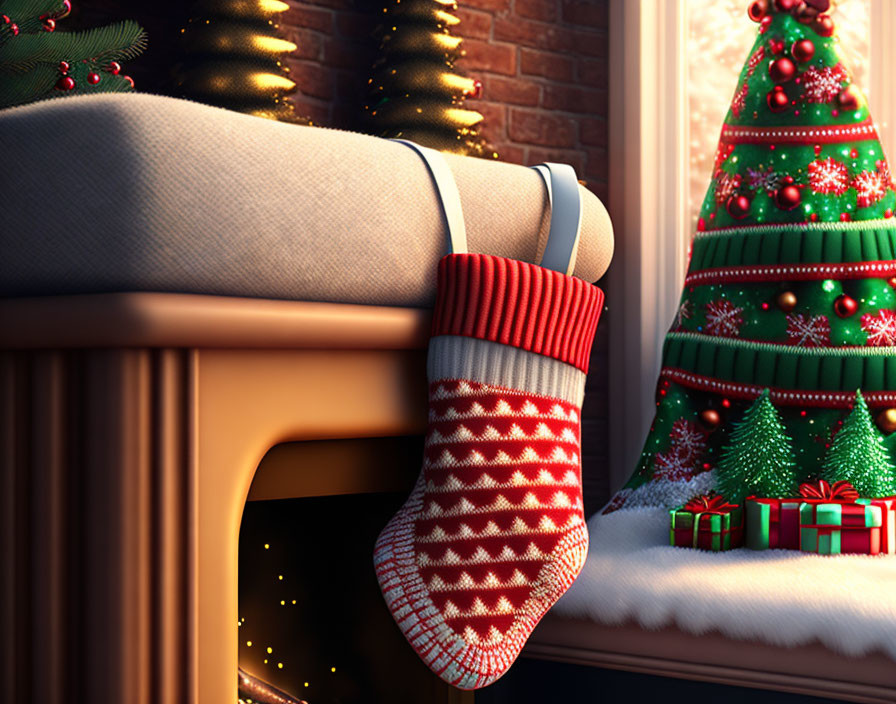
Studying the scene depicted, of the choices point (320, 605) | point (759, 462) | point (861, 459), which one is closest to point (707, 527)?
point (759, 462)

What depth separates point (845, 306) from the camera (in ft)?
4.03

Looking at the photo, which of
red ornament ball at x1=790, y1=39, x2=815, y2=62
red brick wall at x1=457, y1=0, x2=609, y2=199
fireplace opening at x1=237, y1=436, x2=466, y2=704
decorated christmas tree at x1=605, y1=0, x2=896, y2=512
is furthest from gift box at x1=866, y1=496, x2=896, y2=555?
red brick wall at x1=457, y1=0, x2=609, y2=199

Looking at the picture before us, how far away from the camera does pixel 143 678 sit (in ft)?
1.82

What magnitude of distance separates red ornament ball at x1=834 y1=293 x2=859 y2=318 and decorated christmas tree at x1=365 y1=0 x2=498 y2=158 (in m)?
0.54

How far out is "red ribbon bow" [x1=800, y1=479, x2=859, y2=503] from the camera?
3.59 feet

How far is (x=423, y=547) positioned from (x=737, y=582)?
0.43 metres

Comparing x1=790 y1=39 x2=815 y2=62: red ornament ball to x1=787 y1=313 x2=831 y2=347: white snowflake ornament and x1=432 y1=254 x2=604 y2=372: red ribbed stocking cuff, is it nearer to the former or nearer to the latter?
x1=787 y1=313 x2=831 y2=347: white snowflake ornament

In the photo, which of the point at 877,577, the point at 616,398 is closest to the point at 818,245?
the point at 877,577

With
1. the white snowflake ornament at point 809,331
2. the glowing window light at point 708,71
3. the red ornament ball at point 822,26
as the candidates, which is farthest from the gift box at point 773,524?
the glowing window light at point 708,71

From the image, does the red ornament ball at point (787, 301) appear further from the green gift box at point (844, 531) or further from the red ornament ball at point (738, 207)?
the green gift box at point (844, 531)

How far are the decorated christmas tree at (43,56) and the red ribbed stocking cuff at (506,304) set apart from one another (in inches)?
17.9

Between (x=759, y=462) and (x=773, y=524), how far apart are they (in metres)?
0.11

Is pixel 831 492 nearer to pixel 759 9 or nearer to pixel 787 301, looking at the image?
pixel 787 301

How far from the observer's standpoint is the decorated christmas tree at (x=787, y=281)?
1232 mm
